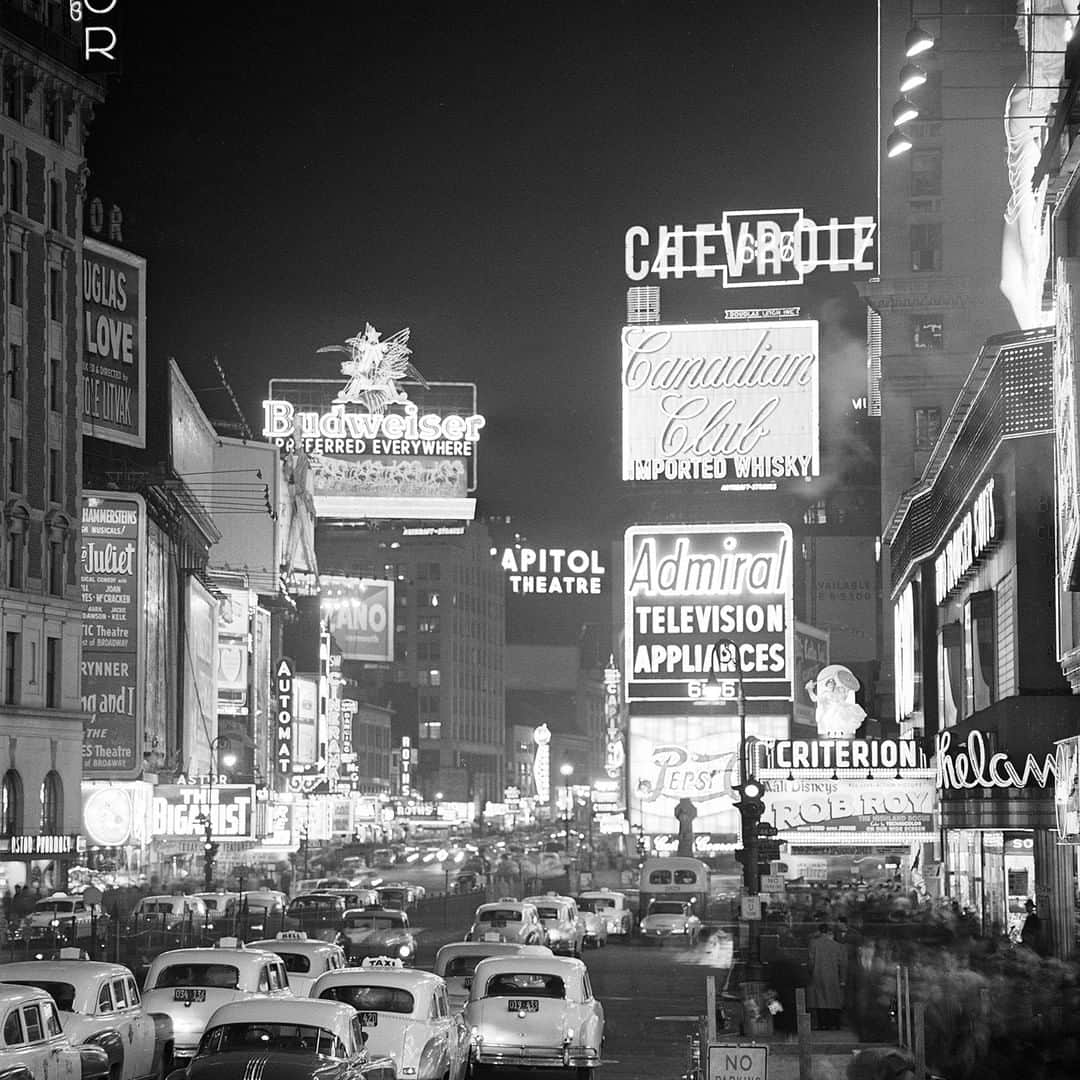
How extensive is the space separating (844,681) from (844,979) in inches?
2163

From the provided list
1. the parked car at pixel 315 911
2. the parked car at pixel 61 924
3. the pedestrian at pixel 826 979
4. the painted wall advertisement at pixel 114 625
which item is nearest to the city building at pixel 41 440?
the painted wall advertisement at pixel 114 625

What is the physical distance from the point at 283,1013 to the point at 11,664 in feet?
176

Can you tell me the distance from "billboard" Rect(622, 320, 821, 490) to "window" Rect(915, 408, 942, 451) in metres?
5.64

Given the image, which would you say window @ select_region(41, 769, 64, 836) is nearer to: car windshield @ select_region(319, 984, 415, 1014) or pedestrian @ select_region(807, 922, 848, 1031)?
pedestrian @ select_region(807, 922, 848, 1031)

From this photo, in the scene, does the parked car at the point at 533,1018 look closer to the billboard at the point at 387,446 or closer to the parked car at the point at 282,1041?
the parked car at the point at 282,1041

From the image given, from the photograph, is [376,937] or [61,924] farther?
[61,924]

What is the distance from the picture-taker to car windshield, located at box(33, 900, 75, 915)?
49.9 meters

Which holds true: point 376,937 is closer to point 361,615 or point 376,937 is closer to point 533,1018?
point 533,1018

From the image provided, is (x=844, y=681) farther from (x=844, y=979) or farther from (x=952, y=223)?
(x=844, y=979)

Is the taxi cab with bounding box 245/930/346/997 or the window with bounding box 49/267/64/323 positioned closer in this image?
the taxi cab with bounding box 245/930/346/997

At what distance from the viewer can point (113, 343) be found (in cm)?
7856

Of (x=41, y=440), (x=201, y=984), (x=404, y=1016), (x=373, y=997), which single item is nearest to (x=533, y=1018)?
(x=373, y=997)

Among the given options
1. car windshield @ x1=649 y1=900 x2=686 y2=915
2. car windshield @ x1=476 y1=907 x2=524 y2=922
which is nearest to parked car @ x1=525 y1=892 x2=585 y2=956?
car windshield @ x1=476 y1=907 x2=524 y2=922

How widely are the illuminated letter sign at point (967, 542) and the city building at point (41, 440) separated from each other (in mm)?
31386
